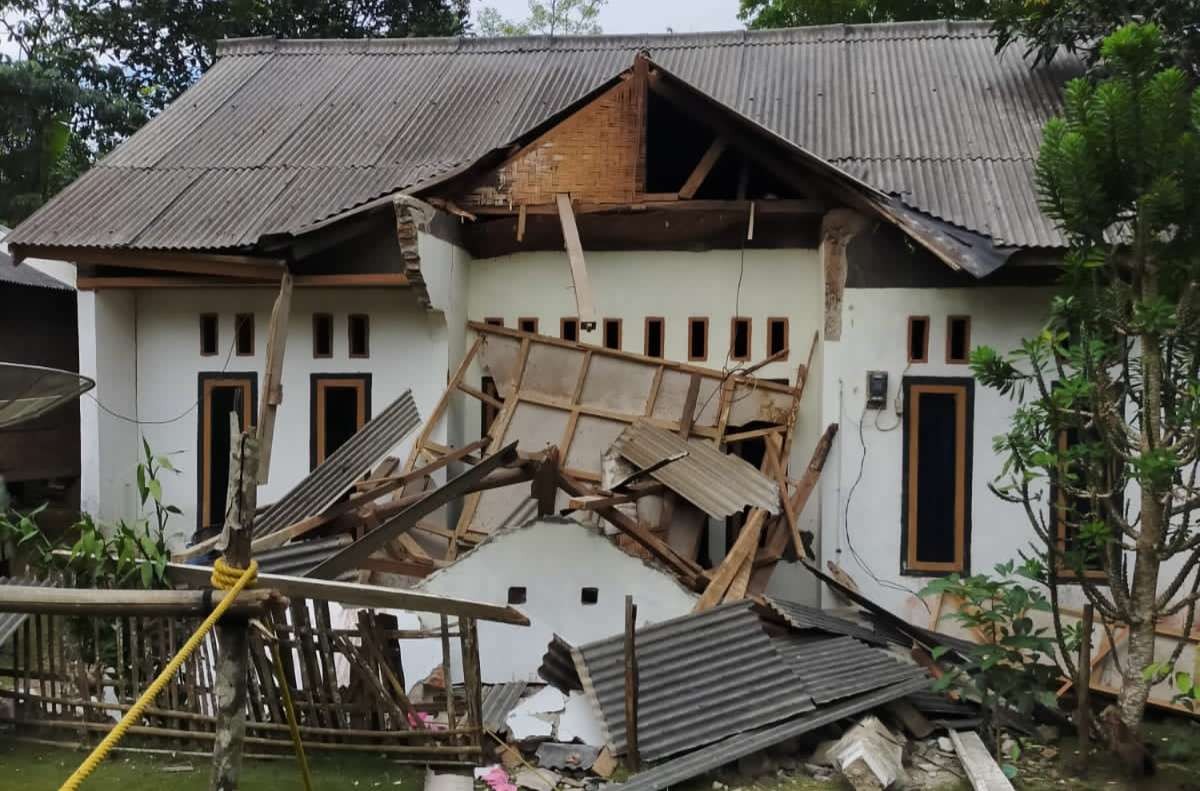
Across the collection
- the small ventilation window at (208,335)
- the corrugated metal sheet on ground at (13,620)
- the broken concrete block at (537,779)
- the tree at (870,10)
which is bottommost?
the broken concrete block at (537,779)

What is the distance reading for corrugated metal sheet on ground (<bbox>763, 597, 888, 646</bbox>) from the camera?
7.45 m

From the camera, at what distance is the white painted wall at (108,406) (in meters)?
9.39

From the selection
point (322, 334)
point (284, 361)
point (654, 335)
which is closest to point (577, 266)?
point (654, 335)

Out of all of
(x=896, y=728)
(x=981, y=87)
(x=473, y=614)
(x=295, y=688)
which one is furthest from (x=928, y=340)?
(x=295, y=688)

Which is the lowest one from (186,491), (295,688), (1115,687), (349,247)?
(1115,687)

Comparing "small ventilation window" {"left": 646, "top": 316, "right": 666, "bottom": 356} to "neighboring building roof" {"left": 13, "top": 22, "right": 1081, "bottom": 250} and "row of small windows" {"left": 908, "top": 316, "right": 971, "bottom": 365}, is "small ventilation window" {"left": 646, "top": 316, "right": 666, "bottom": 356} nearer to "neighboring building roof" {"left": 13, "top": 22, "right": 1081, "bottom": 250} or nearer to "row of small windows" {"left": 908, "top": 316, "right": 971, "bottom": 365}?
"neighboring building roof" {"left": 13, "top": 22, "right": 1081, "bottom": 250}

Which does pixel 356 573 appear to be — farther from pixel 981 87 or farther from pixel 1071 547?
pixel 981 87

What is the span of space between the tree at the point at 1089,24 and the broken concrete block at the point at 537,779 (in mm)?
9523

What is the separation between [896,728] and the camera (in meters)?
6.66

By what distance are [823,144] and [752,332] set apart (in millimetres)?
A: 2719

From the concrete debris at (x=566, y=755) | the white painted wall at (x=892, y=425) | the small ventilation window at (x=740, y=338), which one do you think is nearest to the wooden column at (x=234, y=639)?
the concrete debris at (x=566, y=755)

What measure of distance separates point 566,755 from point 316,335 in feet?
17.9

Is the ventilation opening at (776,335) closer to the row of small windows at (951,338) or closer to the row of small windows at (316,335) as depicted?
the row of small windows at (951,338)

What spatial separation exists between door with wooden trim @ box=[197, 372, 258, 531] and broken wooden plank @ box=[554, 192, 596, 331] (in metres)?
3.87
